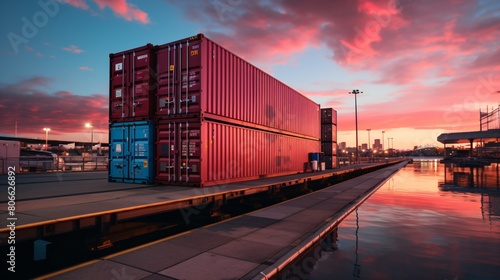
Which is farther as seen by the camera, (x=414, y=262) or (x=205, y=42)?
(x=205, y=42)

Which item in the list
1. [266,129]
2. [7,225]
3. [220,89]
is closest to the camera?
[7,225]

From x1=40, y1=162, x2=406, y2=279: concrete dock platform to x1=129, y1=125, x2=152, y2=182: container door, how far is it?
4.25 metres

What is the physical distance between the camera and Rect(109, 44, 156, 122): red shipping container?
10783mm

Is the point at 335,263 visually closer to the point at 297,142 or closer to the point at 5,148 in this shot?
the point at 297,142

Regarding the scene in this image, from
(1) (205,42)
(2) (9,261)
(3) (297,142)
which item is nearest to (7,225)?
(2) (9,261)

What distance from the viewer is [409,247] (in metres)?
6.28

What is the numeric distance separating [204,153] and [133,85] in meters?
4.27

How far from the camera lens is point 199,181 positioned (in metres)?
9.46

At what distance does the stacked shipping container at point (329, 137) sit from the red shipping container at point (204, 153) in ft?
50.9

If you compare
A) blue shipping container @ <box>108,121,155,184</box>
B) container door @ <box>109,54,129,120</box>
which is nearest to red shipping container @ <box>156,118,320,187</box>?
blue shipping container @ <box>108,121,155,184</box>

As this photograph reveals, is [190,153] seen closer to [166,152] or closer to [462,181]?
[166,152]

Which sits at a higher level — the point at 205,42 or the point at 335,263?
the point at 205,42

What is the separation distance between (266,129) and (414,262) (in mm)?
9595

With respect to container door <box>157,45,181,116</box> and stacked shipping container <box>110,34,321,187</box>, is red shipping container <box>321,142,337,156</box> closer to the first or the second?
stacked shipping container <box>110,34,321,187</box>
